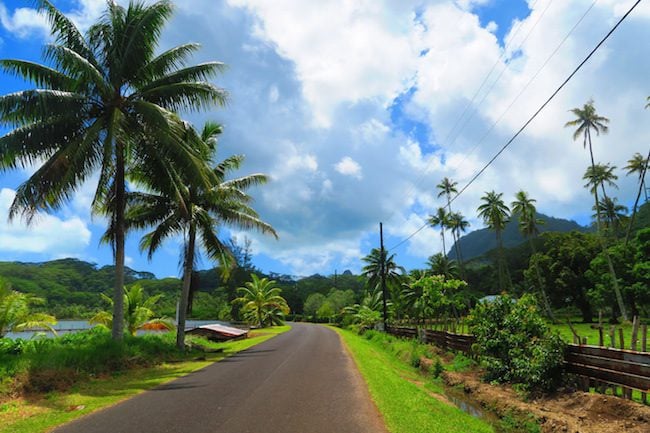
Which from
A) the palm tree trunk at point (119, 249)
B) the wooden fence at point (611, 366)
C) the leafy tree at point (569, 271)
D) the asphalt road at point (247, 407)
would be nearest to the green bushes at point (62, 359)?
the palm tree trunk at point (119, 249)

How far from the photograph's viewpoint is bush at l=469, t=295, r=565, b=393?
37.7ft

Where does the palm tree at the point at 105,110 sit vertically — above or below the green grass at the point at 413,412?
above

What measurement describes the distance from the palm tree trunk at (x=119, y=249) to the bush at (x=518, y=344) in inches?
475

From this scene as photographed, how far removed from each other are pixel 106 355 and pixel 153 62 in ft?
31.4

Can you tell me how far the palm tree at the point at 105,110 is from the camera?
12.7 metres

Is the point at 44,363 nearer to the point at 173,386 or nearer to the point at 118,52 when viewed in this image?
the point at 173,386

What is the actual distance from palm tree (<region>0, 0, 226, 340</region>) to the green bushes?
1062 millimetres

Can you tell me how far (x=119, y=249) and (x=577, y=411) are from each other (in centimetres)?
1374

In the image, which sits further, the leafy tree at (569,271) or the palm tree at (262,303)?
the leafy tree at (569,271)

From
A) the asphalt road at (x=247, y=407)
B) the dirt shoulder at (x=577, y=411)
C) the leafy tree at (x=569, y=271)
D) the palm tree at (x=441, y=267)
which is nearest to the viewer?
the asphalt road at (x=247, y=407)

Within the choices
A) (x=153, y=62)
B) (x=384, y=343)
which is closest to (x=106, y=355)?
(x=153, y=62)

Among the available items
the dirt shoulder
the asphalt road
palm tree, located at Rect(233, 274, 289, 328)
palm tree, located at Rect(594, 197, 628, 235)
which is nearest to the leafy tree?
palm tree, located at Rect(594, 197, 628, 235)

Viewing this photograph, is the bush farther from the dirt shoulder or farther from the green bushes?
the green bushes

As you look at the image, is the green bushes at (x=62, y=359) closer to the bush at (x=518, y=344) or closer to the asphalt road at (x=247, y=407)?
the asphalt road at (x=247, y=407)
